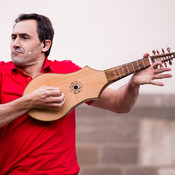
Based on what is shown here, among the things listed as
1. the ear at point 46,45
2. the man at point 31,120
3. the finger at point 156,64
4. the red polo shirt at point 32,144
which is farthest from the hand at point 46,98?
the finger at point 156,64

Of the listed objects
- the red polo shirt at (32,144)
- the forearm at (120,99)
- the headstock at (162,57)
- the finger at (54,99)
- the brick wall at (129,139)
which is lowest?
the brick wall at (129,139)

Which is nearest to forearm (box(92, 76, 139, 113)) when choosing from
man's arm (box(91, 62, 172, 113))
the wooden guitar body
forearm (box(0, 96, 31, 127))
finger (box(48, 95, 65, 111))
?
man's arm (box(91, 62, 172, 113))

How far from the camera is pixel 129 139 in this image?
3449mm

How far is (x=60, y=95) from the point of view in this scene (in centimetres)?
171

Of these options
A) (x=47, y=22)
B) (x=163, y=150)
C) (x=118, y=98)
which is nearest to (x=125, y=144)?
(x=163, y=150)

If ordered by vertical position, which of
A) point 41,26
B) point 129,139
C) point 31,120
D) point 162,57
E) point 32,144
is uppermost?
point 41,26

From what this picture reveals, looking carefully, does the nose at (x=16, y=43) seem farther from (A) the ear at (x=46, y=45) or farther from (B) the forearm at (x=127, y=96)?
(B) the forearm at (x=127, y=96)

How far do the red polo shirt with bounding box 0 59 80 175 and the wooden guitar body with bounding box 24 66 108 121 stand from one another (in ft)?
0.19

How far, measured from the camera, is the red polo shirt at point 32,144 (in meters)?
1.65

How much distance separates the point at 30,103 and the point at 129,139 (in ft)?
6.53

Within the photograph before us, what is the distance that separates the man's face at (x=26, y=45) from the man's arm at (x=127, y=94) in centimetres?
44

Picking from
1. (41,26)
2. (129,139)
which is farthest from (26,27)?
(129,139)

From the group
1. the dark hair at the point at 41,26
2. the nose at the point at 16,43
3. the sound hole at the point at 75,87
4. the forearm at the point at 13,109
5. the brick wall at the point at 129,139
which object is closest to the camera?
the forearm at the point at 13,109

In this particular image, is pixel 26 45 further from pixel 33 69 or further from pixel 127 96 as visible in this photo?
pixel 127 96
